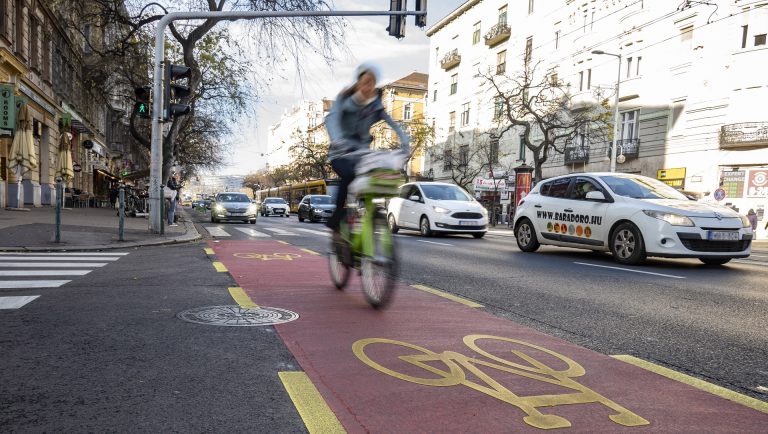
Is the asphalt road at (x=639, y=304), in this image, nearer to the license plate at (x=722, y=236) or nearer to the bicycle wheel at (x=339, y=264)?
the license plate at (x=722, y=236)

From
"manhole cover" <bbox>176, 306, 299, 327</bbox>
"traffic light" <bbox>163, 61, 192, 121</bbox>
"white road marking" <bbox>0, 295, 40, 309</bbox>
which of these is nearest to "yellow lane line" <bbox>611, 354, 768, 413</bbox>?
"manhole cover" <bbox>176, 306, 299, 327</bbox>

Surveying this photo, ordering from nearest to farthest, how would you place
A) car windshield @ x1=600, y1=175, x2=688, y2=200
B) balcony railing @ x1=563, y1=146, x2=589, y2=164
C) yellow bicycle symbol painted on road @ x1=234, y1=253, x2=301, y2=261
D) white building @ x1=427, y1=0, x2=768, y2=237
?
yellow bicycle symbol painted on road @ x1=234, y1=253, x2=301, y2=261 < car windshield @ x1=600, y1=175, x2=688, y2=200 < white building @ x1=427, y1=0, x2=768, y2=237 < balcony railing @ x1=563, y1=146, x2=589, y2=164

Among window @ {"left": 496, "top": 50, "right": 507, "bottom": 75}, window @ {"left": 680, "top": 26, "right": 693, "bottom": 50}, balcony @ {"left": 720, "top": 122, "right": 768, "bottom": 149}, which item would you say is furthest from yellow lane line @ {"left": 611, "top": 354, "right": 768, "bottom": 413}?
window @ {"left": 496, "top": 50, "right": 507, "bottom": 75}

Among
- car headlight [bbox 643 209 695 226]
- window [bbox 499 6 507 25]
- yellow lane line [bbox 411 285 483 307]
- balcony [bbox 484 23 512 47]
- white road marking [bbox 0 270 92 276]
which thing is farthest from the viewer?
window [bbox 499 6 507 25]

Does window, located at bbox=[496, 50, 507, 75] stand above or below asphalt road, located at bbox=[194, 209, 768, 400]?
above

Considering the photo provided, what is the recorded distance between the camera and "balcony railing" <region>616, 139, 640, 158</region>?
30422 mm

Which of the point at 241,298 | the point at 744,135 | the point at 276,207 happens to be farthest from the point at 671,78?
the point at 241,298

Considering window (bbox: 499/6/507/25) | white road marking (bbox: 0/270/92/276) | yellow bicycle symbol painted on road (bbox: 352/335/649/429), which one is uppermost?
window (bbox: 499/6/507/25)

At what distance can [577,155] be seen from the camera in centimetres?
3428

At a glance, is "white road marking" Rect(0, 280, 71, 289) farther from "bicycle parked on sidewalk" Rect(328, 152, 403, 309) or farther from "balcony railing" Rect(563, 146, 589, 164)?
"balcony railing" Rect(563, 146, 589, 164)

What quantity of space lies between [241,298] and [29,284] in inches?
91.2

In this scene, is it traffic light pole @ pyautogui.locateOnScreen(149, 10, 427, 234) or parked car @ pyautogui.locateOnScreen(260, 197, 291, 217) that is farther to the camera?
parked car @ pyautogui.locateOnScreen(260, 197, 291, 217)

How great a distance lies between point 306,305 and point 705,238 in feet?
22.3

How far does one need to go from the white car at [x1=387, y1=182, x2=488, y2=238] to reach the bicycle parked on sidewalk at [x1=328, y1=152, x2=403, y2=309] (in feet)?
35.5
